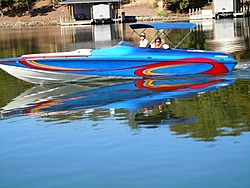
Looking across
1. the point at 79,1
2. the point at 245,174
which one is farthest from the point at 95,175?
the point at 79,1

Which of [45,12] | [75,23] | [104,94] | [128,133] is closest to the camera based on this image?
[128,133]

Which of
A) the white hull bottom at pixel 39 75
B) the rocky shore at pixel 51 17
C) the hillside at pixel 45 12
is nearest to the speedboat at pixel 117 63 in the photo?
the white hull bottom at pixel 39 75

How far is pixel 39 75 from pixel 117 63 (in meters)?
2.72

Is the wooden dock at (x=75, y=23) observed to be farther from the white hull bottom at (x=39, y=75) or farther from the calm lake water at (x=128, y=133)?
the white hull bottom at (x=39, y=75)

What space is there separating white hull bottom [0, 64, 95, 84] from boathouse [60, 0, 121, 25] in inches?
2066

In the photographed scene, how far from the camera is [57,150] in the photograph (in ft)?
37.9

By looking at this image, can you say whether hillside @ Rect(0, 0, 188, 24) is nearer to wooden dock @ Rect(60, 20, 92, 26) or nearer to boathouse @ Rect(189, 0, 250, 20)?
wooden dock @ Rect(60, 20, 92, 26)

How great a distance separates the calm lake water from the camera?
9703 mm

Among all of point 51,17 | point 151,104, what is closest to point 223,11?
point 51,17

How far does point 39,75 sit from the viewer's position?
64.7 ft

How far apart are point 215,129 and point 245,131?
705mm

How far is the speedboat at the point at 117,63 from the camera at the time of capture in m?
19.2

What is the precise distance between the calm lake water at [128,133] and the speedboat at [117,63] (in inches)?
13.6

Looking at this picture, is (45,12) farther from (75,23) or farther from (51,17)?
(75,23)
